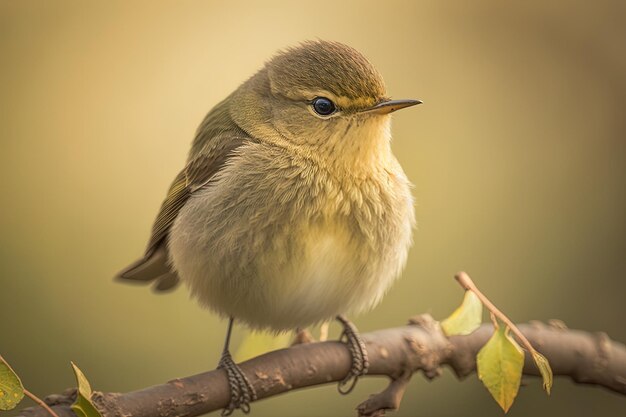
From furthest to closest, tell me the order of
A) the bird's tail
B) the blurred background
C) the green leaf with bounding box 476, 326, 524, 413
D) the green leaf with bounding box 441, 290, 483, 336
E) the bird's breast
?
the blurred background, the bird's tail, the bird's breast, the green leaf with bounding box 441, 290, 483, 336, the green leaf with bounding box 476, 326, 524, 413

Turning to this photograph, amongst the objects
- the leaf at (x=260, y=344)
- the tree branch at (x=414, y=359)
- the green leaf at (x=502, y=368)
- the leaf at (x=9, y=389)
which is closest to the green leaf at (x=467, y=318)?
the green leaf at (x=502, y=368)

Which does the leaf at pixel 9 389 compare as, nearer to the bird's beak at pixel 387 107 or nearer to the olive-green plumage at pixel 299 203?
the olive-green plumage at pixel 299 203

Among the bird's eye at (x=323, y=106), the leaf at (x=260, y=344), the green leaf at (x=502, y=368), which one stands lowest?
the leaf at (x=260, y=344)

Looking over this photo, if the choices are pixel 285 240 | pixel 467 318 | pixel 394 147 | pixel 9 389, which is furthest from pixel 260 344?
pixel 394 147

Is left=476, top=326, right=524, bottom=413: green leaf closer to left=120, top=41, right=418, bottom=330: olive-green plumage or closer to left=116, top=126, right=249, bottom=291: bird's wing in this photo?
left=120, top=41, right=418, bottom=330: olive-green plumage

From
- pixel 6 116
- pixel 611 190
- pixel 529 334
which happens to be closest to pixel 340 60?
pixel 529 334

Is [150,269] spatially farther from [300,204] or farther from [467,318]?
[467,318]

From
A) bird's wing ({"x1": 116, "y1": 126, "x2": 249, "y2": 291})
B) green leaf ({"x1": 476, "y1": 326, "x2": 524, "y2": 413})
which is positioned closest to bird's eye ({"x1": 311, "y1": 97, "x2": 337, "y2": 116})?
bird's wing ({"x1": 116, "y1": 126, "x2": 249, "y2": 291})
